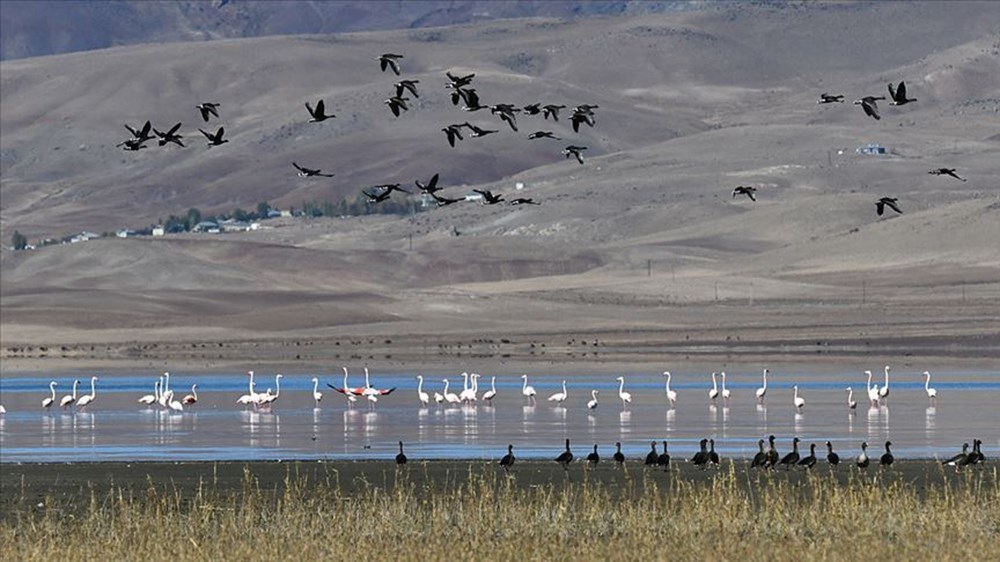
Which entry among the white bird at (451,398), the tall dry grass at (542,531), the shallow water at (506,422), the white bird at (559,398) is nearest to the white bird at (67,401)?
the shallow water at (506,422)

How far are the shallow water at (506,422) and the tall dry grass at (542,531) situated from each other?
9951 mm

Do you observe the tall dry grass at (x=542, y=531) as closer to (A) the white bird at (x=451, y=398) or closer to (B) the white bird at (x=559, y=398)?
(B) the white bird at (x=559, y=398)

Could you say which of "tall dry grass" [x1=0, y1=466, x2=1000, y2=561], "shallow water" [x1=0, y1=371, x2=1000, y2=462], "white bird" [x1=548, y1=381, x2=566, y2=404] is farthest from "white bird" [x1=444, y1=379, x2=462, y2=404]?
"tall dry grass" [x1=0, y1=466, x2=1000, y2=561]

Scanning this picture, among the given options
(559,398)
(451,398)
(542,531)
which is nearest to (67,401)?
(451,398)

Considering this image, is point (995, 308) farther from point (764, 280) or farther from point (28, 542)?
point (28, 542)

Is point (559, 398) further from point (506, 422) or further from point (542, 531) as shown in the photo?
point (542, 531)

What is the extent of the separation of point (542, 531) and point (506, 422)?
2100 cm

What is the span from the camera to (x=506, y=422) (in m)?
44.5

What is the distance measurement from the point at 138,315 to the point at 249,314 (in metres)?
4.15

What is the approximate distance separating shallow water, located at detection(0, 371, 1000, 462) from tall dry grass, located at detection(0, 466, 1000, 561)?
995 centimetres

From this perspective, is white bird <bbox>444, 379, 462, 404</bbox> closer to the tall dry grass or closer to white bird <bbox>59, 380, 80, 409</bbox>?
white bird <bbox>59, 380, 80, 409</bbox>

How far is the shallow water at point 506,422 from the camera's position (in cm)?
3725

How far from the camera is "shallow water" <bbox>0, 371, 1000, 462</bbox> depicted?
37.2 meters

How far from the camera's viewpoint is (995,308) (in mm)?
79562
